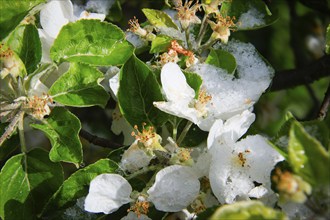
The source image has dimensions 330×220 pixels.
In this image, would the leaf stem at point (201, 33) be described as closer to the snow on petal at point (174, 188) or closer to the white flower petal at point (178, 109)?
the white flower petal at point (178, 109)

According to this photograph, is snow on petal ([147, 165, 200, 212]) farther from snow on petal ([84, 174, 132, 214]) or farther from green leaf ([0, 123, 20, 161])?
green leaf ([0, 123, 20, 161])

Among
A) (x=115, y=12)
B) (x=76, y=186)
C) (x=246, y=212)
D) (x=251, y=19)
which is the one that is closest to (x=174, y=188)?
(x=76, y=186)

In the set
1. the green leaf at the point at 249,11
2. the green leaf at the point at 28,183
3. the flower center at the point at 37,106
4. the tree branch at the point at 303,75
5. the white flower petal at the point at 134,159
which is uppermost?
the green leaf at the point at 249,11

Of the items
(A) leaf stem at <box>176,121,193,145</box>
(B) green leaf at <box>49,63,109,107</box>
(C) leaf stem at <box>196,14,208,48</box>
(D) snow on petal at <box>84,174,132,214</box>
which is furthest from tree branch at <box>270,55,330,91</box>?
(D) snow on petal at <box>84,174,132,214</box>

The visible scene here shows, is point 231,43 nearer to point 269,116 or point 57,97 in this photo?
point 57,97

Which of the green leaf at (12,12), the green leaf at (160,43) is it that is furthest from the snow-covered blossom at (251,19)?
the green leaf at (12,12)

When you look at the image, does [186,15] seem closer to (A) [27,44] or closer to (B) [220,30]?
(B) [220,30]

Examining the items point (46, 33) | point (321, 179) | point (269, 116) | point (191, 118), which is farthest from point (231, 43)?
point (269, 116)
